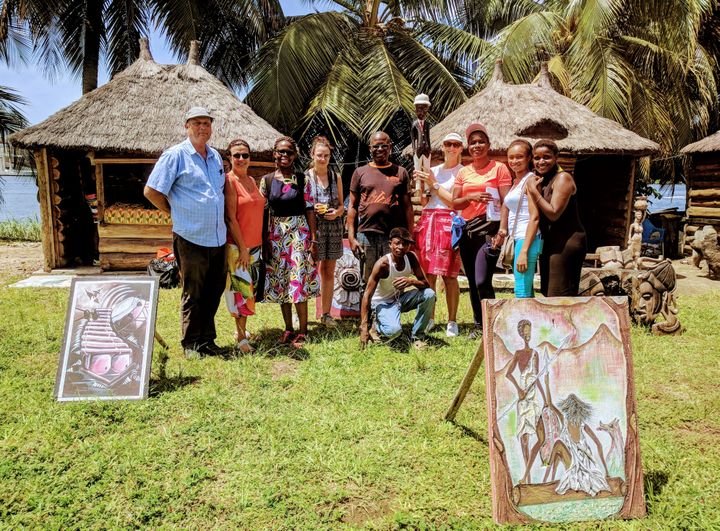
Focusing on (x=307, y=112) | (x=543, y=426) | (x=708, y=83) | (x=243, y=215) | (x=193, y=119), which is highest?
(x=708, y=83)

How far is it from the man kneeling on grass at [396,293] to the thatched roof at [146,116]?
5586 millimetres

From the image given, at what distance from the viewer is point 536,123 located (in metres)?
9.45

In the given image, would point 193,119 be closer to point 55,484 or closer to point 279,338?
point 279,338

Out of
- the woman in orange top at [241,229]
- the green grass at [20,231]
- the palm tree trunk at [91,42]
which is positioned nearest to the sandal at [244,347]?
the woman in orange top at [241,229]

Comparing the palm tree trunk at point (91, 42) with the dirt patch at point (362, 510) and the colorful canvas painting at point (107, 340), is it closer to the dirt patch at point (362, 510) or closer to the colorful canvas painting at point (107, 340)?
the colorful canvas painting at point (107, 340)

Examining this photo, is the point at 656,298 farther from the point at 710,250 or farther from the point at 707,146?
the point at 707,146

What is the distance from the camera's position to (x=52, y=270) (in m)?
A: 9.40

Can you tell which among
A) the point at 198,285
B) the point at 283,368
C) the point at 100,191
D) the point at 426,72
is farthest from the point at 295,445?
the point at 426,72

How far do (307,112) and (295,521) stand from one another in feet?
40.7

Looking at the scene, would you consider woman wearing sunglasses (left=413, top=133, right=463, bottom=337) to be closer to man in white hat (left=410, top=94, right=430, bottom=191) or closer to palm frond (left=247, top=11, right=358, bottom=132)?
man in white hat (left=410, top=94, right=430, bottom=191)

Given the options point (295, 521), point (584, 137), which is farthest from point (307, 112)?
point (295, 521)

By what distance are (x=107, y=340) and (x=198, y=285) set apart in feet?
2.79

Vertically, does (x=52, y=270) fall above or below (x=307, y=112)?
below

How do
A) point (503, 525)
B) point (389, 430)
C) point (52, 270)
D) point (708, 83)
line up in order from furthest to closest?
point (708, 83) < point (52, 270) < point (389, 430) < point (503, 525)
